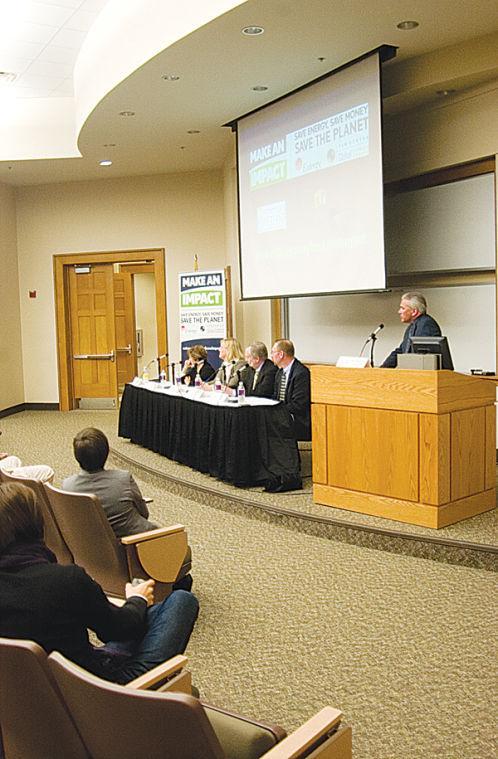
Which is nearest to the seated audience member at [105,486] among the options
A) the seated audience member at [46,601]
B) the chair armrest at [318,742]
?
the seated audience member at [46,601]

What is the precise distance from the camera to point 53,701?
1858mm

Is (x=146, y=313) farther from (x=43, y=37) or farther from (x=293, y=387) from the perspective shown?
(x=293, y=387)

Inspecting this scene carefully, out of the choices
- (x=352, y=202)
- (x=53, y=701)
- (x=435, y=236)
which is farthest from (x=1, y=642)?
(x=435, y=236)

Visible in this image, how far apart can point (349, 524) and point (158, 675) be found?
316 centimetres

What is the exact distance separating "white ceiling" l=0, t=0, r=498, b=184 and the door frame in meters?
2.12

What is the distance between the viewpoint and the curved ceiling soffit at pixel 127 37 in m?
6.14

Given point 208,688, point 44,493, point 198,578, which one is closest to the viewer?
point 208,688

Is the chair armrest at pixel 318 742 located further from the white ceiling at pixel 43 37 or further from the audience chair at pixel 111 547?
the white ceiling at pixel 43 37

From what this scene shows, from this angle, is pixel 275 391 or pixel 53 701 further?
pixel 275 391

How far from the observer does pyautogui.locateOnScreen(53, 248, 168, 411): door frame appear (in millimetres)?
12273

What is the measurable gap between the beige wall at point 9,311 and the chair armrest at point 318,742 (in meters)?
10.8

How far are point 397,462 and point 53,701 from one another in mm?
3540

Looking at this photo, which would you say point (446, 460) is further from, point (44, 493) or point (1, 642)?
point (1, 642)

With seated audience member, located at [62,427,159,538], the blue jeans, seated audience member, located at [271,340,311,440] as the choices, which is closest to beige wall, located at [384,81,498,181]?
seated audience member, located at [271,340,311,440]
